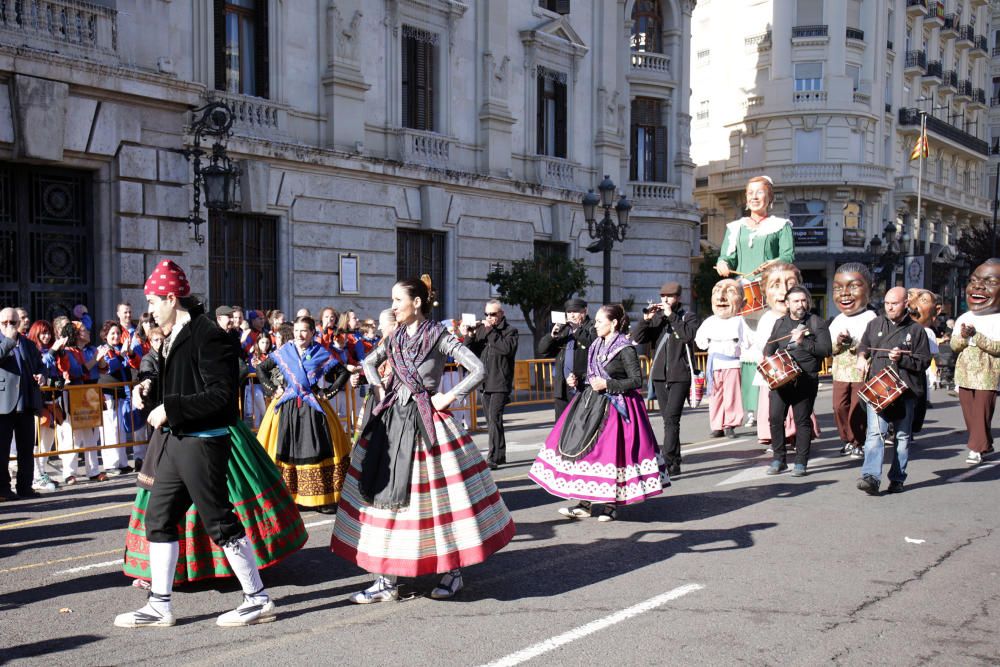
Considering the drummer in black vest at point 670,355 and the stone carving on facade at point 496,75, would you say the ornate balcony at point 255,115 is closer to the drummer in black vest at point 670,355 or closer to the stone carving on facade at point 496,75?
the stone carving on facade at point 496,75

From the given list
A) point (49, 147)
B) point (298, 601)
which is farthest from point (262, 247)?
point (298, 601)

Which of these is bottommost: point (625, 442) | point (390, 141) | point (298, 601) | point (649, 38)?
point (298, 601)

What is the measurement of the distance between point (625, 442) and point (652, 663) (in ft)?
10.4

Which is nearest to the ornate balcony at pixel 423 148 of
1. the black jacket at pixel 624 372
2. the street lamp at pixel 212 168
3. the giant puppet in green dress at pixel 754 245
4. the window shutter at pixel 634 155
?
the street lamp at pixel 212 168

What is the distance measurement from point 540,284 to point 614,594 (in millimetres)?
15549

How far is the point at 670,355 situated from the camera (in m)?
10.4

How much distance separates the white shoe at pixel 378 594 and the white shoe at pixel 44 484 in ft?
18.3

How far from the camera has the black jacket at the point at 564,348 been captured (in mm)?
9984

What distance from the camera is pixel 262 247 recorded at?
19266 millimetres

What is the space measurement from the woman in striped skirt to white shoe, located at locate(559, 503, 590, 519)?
7.35 feet

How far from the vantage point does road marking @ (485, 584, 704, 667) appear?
4695 millimetres

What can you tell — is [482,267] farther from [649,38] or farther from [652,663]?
[652,663]

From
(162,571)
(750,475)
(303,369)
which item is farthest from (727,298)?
(162,571)

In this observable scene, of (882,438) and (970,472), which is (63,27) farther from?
(970,472)
